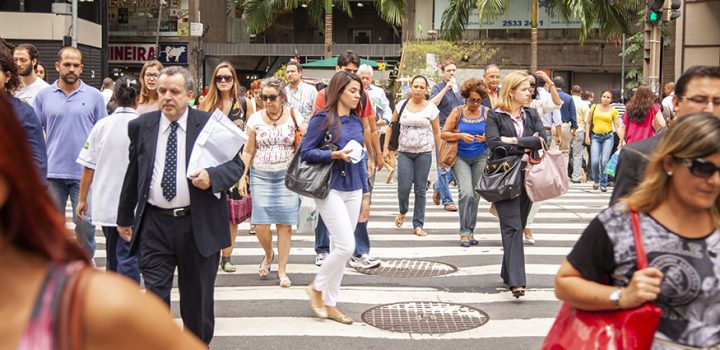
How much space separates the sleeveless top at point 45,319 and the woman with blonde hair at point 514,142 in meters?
6.22

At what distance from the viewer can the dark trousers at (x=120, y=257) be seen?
260 inches

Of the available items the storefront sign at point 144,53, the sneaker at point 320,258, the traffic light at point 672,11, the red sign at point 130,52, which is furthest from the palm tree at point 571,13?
the sneaker at point 320,258

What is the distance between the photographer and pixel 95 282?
1.60 metres

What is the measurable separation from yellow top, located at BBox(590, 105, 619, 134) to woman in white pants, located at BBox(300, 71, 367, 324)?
1025 centimetres

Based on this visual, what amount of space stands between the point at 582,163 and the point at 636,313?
16991 millimetres

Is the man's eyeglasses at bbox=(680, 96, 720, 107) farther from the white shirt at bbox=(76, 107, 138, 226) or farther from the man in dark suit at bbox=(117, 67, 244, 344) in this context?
the white shirt at bbox=(76, 107, 138, 226)

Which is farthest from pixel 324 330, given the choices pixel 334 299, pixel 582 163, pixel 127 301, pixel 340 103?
→ pixel 582 163

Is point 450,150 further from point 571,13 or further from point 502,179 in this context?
point 571,13

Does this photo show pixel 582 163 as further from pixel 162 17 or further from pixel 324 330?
pixel 162 17

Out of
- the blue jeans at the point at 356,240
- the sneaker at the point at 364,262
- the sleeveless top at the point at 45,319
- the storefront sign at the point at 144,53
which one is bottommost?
the sneaker at the point at 364,262

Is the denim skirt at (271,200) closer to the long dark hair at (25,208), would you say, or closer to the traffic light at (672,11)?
the long dark hair at (25,208)

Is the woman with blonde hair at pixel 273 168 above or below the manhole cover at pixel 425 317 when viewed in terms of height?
above

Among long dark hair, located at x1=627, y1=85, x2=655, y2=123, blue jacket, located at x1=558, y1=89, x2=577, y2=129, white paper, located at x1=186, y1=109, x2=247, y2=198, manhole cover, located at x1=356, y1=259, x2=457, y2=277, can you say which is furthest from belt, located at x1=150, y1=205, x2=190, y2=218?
blue jacket, located at x1=558, y1=89, x2=577, y2=129

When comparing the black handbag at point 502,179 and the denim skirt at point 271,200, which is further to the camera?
the denim skirt at point 271,200
